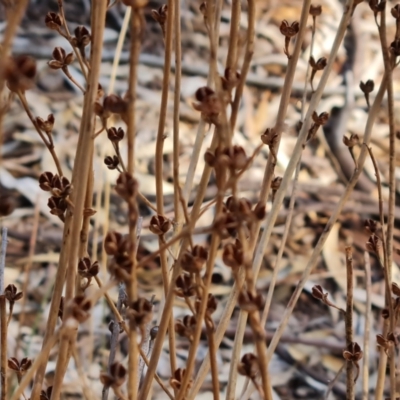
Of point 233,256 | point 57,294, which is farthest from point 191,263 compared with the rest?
point 57,294

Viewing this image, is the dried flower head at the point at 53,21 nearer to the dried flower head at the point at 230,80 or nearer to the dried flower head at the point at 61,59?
the dried flower head at the point at 61,59

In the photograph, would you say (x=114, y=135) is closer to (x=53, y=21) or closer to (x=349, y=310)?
(x=53, y=21)

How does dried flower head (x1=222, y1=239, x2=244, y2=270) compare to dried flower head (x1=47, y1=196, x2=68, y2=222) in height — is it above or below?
below

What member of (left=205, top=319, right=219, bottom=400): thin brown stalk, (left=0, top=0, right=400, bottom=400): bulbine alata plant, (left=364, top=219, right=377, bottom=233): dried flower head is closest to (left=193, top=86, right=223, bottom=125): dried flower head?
(left=0, top=0, right=400, bottom=400): bulbine alata plant

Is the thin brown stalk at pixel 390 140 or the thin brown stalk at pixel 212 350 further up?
the thin brown stalk at pixel 390 140

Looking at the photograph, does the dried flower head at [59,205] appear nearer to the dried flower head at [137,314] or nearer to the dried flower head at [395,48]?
the dried flower head at [137,314]

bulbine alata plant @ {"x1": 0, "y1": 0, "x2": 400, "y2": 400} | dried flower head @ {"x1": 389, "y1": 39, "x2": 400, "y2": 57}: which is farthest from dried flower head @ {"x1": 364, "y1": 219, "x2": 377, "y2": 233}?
dried flower head @ {"x1": 389, "y1": 39, "x2": 400, "y2": 57}

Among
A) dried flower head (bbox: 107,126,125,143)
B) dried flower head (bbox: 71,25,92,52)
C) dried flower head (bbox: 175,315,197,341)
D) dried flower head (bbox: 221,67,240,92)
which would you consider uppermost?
dried flower head (bbox: 71,25,92,52)

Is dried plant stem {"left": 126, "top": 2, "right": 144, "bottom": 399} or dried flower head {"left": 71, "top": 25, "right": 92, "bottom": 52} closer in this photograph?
dried plant stem {"left": 126, "top": 2, "right": 144, "bottom": 399}

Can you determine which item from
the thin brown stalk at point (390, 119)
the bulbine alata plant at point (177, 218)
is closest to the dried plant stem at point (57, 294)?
the bulbine alata plant at point (177, 218)

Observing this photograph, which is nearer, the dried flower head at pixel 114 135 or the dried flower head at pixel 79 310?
the dried flower head at pixel 79 310

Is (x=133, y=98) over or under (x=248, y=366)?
over

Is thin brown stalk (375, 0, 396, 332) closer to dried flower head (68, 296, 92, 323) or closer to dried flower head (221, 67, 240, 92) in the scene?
dried flower head (221, 67, 240, 92)

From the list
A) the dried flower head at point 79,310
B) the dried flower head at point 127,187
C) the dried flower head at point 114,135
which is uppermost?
the dried flower head at point 114,135
